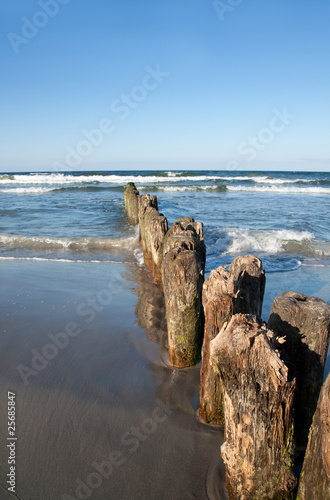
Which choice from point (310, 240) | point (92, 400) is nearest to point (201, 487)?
point (92, 400)

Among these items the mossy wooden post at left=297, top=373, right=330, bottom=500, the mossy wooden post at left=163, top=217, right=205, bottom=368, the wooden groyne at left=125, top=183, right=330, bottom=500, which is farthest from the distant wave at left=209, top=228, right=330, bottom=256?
the mossy wooden post at left=297, top=373, right=330, bottom=500

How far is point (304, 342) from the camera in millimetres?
2232

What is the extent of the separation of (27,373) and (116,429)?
3.80ft

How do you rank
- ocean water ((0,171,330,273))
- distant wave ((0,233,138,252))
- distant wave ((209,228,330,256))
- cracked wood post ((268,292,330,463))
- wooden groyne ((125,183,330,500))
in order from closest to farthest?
wooden groyne ((125,183,330,500)) < cracked wood post ((268,292,330,463)) < ocean water ((0,171,330,273)) < distant wave ((209,228,330,256)) < distant wave ((0,233,138,252))

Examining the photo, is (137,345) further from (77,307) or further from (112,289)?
(112,289)

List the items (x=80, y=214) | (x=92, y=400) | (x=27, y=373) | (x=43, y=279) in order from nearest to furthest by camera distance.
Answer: (x=92, y=400), (x=27, y=373), (x=43, y=279), (x=80, y=214)

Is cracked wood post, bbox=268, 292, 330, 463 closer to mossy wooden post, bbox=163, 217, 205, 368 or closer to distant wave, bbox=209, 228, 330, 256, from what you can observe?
mossy wooden post, bbox=163, 217, 205, 368

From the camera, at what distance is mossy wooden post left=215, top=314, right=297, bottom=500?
178cm

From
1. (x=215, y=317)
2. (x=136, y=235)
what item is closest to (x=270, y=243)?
(x=136, y=235)

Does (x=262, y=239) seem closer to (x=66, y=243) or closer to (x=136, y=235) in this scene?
(x=136, y=235)

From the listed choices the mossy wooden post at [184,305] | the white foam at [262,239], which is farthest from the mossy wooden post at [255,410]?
the white foam at [262,239]

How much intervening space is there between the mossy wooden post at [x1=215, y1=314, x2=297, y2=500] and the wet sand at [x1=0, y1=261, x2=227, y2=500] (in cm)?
37

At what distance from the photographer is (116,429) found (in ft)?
8.76

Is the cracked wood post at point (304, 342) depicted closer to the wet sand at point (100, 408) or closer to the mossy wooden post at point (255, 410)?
the mossy wooden post at point (255, 410)
